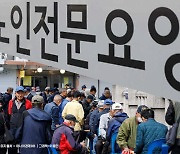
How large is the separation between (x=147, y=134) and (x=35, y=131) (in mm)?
1820

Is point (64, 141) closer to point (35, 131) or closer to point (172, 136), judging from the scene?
point (35, 131)

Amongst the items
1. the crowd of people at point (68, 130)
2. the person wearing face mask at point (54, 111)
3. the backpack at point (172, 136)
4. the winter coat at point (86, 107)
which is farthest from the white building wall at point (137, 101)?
the backpack at point (172, 136)

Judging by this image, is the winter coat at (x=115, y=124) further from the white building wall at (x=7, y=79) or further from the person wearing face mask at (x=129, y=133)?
the white building wall at (x=7, y=79)

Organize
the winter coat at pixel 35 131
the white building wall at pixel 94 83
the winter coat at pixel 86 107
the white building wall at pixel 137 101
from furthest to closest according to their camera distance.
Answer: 1. the white building wall at pixel 94 83
2. the winter coat at pixel 86 107
3. the white building wall at pixel 137 101
4. the winter coat at pixel 35 131

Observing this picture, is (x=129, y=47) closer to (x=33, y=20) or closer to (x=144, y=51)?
(x=144, y=51)

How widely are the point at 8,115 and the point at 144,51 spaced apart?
301 inches

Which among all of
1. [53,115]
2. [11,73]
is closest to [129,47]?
[53,115]

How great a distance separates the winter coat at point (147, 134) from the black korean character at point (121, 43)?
477 centimetres

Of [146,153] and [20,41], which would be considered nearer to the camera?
[20,41]

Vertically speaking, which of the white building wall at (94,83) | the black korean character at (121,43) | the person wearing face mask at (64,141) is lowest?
the white building wall at (94,83)

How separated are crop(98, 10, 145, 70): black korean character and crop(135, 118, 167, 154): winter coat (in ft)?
15.6

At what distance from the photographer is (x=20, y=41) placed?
167 cm

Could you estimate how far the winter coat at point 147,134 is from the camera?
19.6 ft

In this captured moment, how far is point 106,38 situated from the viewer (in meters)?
1.33
